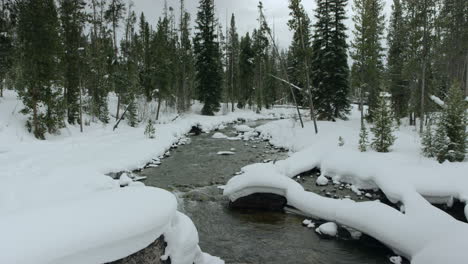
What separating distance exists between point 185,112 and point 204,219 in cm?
2735

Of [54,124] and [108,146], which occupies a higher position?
[54,124]

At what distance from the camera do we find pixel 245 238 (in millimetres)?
7117

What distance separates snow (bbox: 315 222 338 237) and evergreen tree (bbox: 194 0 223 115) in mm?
27857

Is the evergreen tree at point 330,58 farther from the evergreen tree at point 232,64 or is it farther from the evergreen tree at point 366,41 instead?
the evergreen tree at point 232,64

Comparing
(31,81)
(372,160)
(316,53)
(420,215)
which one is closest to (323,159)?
(372,160)

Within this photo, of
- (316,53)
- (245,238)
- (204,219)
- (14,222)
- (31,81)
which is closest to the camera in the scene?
(14,222)

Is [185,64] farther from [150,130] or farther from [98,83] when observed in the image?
[150,130]

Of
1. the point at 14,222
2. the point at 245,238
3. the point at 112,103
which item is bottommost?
the point at 245,238

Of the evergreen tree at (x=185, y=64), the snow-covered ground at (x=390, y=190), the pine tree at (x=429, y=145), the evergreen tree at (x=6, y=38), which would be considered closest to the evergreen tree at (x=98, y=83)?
the evergreen tree at (x=6, y=38)

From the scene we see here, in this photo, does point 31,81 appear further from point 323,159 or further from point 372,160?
point 372,160

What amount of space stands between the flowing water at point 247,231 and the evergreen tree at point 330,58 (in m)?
13.3

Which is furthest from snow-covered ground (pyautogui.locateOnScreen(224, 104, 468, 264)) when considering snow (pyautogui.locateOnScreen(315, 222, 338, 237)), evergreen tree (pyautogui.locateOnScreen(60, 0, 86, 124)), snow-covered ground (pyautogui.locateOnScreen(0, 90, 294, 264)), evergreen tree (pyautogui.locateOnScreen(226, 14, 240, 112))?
evergreen tree (pyautogui.locateOnScreen(226, 14, 240, 112))

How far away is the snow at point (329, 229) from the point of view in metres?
7.10

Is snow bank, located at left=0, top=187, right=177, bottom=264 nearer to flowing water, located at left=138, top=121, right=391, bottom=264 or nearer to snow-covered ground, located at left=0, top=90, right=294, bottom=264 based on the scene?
snow-covered ground, located at left=0, top=90, right=294, bottom=264
